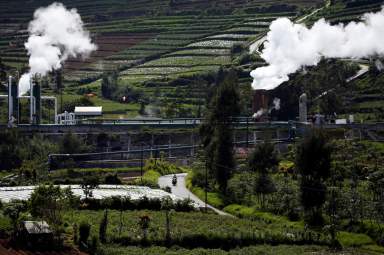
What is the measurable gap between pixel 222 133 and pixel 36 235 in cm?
2323

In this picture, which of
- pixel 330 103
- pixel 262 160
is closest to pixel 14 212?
pixel 262 160

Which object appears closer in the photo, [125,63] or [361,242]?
[361,242]

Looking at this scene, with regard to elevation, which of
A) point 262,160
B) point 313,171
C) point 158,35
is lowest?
point 313,171

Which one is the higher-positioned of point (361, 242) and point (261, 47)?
point (261, 47)

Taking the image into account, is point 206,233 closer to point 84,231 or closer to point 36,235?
point 84,231

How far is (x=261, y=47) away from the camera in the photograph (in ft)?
415

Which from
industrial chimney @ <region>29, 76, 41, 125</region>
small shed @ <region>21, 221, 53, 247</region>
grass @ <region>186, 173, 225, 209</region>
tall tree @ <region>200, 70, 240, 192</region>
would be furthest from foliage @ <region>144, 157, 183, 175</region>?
small shed @ <region>21, 221, 53, 247</region>

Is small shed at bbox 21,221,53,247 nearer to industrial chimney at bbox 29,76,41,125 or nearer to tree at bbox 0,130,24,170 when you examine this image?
tree at bbox 0,130,24,170

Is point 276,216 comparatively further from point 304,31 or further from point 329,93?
point 304,31

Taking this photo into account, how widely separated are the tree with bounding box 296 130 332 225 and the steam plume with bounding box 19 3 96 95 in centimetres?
6969

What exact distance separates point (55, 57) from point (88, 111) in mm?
27405

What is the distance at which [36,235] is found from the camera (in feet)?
139

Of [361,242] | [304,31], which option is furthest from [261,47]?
[361,242]

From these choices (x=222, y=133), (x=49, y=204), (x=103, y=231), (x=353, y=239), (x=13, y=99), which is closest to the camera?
(x=103, y=231)
